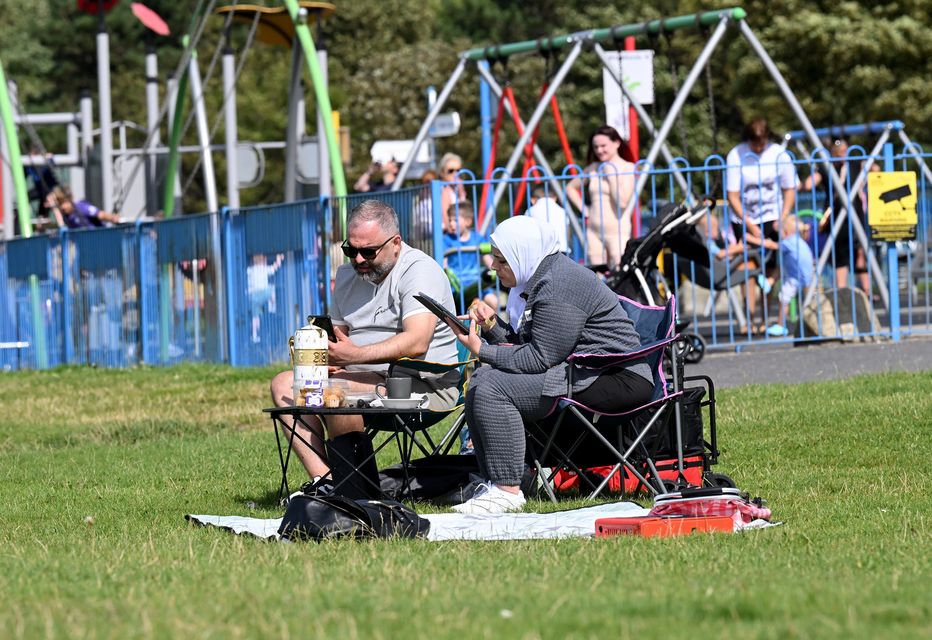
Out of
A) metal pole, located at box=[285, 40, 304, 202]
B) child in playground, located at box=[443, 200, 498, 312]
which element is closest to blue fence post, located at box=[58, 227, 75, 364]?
metal pole, located at box=[285, 40, 304, 202]

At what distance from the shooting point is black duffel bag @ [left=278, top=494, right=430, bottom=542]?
21.9 ft

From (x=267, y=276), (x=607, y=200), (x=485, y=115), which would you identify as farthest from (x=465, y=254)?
(x=485, y=115)

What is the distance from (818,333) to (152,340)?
6824 mm

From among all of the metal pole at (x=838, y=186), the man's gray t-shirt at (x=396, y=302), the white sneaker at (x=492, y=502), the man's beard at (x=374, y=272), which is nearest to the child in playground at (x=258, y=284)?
the metal pole at (x=838, y=186)

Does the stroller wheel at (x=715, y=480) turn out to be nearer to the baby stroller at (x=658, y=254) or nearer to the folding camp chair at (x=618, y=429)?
the folding camp chair at (x=618, y=429)

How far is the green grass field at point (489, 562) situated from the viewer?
15.1 feet

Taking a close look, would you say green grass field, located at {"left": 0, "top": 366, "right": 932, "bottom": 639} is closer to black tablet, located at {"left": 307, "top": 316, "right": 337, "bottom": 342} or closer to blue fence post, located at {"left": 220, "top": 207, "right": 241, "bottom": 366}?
black tablet, located at {"left": 307, "top": 316, "right": 337, "bottom": 342}

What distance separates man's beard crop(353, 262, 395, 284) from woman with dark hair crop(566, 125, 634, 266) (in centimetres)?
627

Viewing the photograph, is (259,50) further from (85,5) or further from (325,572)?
(325,572)

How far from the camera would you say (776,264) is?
51.7ft

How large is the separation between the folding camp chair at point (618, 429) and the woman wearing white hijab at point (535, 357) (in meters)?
0.06

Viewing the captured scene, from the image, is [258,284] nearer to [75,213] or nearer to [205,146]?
[75,213]

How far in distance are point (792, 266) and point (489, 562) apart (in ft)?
32.2

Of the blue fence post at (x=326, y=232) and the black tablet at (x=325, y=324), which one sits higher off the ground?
the blue fence post at (x=326, y=232)
